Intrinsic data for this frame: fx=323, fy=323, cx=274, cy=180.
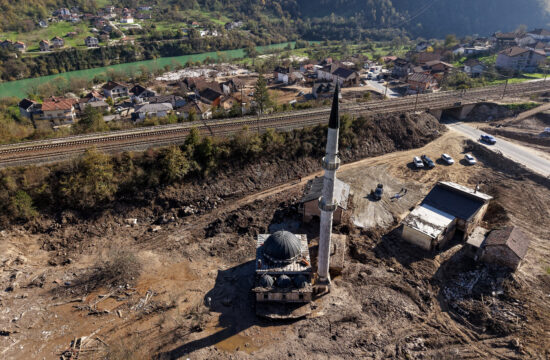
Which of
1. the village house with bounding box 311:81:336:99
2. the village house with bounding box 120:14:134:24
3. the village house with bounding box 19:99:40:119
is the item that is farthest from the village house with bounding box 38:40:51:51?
the village house with bounding box 311:81:336:99

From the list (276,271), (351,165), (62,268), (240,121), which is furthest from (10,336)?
(351,165)

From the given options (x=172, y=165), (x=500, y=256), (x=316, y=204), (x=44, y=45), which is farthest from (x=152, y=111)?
(x=44, y=45)

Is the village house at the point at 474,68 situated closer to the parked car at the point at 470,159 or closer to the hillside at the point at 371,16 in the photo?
the parked car at the point at 470,159

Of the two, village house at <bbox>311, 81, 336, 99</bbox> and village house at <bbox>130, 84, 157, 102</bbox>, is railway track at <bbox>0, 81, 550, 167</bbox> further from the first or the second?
village house at <bbox>130, 84, 157, 102</bbox>

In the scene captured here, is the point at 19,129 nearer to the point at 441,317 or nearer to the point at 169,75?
the point at 441,317

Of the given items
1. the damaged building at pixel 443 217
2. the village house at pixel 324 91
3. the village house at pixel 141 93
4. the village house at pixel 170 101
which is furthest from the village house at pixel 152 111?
the damaged building at pixel 443 217

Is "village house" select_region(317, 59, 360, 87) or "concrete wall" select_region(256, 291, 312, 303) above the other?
"village house" select_region(317, 59, 360, 87)
